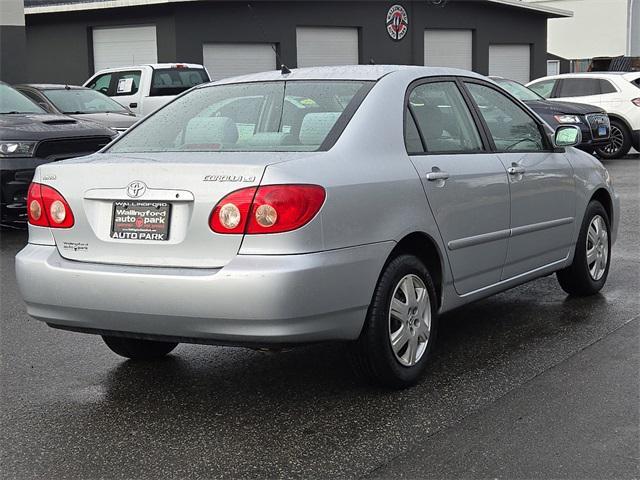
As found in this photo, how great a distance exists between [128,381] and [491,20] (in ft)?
95.3

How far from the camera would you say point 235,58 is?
26453mm

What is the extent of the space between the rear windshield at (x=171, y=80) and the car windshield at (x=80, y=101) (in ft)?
11.1

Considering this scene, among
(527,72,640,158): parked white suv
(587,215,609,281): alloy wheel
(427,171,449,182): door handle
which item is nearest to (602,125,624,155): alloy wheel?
(527,72,640,158): parked white suv

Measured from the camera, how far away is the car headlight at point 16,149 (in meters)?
9.94

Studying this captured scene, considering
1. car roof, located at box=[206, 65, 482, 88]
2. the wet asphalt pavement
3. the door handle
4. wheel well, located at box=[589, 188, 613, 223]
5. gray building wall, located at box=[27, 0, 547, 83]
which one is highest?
gray building wall, located at box=[27, 0, 547, 83]

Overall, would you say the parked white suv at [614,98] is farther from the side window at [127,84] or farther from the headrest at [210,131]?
the headrest at [210,131]

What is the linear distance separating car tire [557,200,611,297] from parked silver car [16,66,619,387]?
Result: 95cm

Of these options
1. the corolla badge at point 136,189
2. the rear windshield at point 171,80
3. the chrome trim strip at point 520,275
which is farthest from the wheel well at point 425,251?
the rear windshield at point 171,80

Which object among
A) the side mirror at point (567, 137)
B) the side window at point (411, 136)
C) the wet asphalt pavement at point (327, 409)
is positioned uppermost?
the side window at point (411, 136)

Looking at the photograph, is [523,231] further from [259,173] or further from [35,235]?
[35,235]

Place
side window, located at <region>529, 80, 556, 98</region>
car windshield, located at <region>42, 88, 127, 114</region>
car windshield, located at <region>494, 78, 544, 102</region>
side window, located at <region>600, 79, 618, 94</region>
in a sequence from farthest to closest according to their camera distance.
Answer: side window, located at <region>529, 80, 556, 98</region> < side window, located at <region>600, 79, 618, 94</region> < car windshield, located at <region>494, 78, 544, 102</region> < car windshield, located at <region>42, 88, 127, 114</region>

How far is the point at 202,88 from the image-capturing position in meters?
5.73

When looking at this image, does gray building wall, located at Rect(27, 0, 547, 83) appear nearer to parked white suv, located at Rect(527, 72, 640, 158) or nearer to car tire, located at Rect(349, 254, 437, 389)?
parked white suv, located at Rect(527, 72, 640, 158)

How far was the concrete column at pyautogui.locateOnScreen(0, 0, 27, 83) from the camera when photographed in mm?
19828
